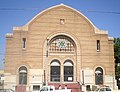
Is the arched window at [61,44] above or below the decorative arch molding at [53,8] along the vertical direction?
below

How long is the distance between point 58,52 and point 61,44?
1.63 m

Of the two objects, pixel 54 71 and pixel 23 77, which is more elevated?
pixel 54 71

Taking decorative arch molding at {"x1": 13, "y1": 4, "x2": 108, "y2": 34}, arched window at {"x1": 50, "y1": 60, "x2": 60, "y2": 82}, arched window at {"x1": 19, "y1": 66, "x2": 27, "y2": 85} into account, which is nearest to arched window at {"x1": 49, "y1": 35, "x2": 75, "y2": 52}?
arched window at {"x1": 50, "y1": 60, "x2": 60, "y2": 82}

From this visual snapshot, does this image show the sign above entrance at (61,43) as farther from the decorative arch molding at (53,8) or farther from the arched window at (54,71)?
the decorative arch molding at (53,8)

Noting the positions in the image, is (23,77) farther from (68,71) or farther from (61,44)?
(61,44)

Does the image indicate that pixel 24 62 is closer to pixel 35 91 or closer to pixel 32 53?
pixel 32 53

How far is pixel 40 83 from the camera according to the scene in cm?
4431

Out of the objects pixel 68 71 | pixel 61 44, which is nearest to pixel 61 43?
pixel 61 44

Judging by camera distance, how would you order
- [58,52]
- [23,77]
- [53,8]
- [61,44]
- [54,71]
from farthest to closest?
1. [53,8]
2. [61,44]
3. [58,52]
4. [54,71]
5. [23,77]

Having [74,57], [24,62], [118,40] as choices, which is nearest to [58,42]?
[74,57]

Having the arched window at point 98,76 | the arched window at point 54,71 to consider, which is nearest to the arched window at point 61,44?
the arched window at point 54,71

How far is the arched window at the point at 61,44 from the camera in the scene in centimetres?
4634

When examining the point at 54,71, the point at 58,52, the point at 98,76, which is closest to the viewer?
the point at 54,71

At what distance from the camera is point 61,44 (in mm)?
46594
